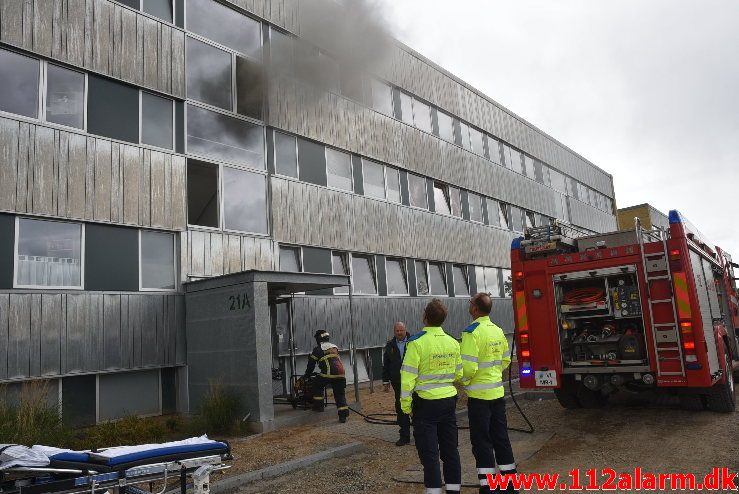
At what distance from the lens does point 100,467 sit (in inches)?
169

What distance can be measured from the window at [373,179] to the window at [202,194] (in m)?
5.42

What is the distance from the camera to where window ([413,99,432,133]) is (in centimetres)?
1967

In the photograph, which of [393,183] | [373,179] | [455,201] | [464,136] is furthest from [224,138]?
[464,136]

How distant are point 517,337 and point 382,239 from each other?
26.5 ft

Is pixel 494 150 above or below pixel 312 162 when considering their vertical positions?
above

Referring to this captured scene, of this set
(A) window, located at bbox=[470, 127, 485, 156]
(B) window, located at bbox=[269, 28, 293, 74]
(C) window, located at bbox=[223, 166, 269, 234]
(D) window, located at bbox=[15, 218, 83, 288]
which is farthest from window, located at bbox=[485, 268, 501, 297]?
(D) window, located at bbox=[15, 218, 83, 288]

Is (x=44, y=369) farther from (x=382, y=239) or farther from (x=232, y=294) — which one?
(x=382, y=239)

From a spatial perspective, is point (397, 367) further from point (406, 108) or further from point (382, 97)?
point (406, 108)

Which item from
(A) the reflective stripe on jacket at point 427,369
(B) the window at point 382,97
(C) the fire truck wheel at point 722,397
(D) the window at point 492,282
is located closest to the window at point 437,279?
(D) the window at point 492,282

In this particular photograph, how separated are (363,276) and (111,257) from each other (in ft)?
23.9

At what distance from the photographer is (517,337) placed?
9008 mm

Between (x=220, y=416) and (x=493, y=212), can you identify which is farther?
(x=493, y=212)

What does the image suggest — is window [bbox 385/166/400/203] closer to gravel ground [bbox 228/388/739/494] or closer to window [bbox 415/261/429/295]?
window [bbox 415/261/429/295]

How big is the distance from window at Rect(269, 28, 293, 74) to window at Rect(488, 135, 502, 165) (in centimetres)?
1172
